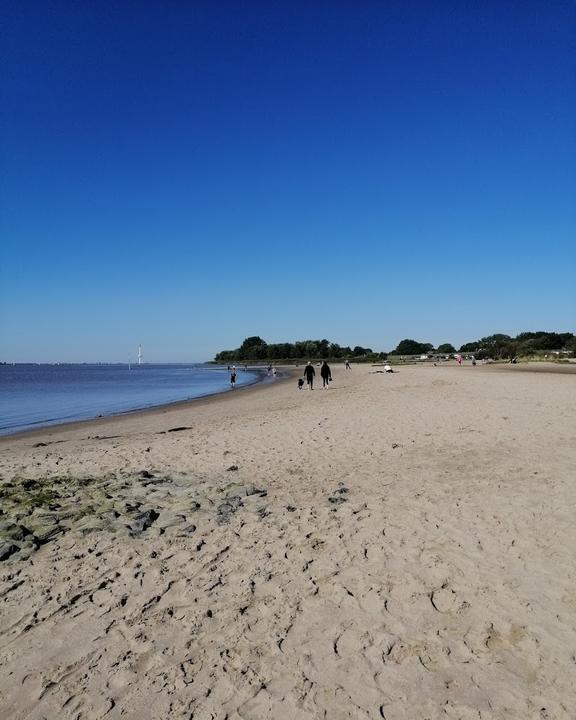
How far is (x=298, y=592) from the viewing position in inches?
164

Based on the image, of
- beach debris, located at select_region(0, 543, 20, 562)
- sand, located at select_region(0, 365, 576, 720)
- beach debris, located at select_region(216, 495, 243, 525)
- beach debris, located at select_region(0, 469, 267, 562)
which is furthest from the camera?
beach debris, located at select_region(216, 495, 243, 525)

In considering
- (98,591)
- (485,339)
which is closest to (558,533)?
(98,591)

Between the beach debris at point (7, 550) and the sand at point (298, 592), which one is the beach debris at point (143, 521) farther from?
the beach debris at point (7, 550)

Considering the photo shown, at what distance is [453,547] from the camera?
4.94 meters

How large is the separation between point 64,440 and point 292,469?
9.01 meters

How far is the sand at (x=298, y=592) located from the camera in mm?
3002

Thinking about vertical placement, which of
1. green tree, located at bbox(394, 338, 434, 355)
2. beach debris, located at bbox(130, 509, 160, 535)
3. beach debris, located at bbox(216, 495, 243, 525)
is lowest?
beach debris, located at bbox(216, 495, 243, 525)

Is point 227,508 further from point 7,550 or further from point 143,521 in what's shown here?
point 7,550

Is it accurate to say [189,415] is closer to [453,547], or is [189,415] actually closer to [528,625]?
[453,547]

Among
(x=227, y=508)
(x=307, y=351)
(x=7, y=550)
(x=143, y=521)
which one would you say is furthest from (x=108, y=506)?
(x=307, y=351)

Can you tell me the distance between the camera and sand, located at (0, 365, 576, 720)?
118 inches

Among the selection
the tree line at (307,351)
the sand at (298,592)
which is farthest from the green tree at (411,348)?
the sand at (298,592)

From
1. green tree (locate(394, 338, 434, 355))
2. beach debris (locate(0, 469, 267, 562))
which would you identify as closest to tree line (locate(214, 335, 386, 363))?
green tree (locate(394, 338, 434, 355))

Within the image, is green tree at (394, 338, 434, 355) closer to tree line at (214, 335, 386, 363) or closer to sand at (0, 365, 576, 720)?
tree line at (214, 335, 386, 363)
